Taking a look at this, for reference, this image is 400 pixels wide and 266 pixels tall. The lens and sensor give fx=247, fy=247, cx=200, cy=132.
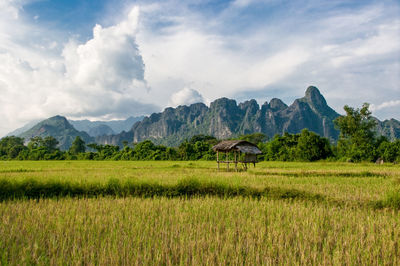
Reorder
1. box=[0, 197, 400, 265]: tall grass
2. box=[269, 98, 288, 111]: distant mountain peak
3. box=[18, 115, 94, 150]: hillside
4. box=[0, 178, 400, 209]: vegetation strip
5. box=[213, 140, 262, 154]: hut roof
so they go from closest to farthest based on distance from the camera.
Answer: box=[0, 197, 400, 265]: tall grass
box=[0, 178, 400, 209]: vegetation strip
box=[213, 140, 262, 154]: hut roof
box=[269, 98, 288, 111]: distant mountain peak
box=[18, 115, 94, 150]: hillside

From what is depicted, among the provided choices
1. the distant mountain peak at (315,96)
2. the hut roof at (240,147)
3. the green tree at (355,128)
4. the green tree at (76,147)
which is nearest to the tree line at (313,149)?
the green tree at (355,128)

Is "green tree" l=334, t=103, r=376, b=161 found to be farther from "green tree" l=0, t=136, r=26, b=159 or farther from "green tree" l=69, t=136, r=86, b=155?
"green tree" l=69, t=136, r=86, b=155

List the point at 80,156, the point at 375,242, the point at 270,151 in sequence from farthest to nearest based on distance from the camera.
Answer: the point at 80,156
the point at 270,151
the point at 375,242

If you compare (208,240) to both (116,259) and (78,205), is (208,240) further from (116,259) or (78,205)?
(78,205)

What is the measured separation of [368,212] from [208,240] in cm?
384

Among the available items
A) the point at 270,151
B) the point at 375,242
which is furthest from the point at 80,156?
the point at 375,242

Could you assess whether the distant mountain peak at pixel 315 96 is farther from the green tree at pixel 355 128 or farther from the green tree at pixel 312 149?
the green tree at pixel 312 149

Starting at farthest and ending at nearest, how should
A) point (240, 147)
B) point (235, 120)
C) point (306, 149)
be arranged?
point (235, 120), point (306, 149), point (240, 147)

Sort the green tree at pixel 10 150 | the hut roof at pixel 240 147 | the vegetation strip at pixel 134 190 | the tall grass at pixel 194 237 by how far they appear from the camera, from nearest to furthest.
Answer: the tall grass at pixel 194 237
the vegetation strip at pixel 134 190
the hut roof at pixel 240 147
the green tree at pixel 10 150

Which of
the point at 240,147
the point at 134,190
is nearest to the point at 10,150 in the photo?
the point at 240,147

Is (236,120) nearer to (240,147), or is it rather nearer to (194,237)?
(240,147)

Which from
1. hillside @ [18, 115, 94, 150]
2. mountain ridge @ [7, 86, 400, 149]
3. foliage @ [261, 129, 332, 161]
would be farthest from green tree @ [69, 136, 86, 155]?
hillside @ [18, 115, 94, 150]

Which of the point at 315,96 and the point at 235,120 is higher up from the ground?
the point at 315,96

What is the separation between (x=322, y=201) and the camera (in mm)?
5934
